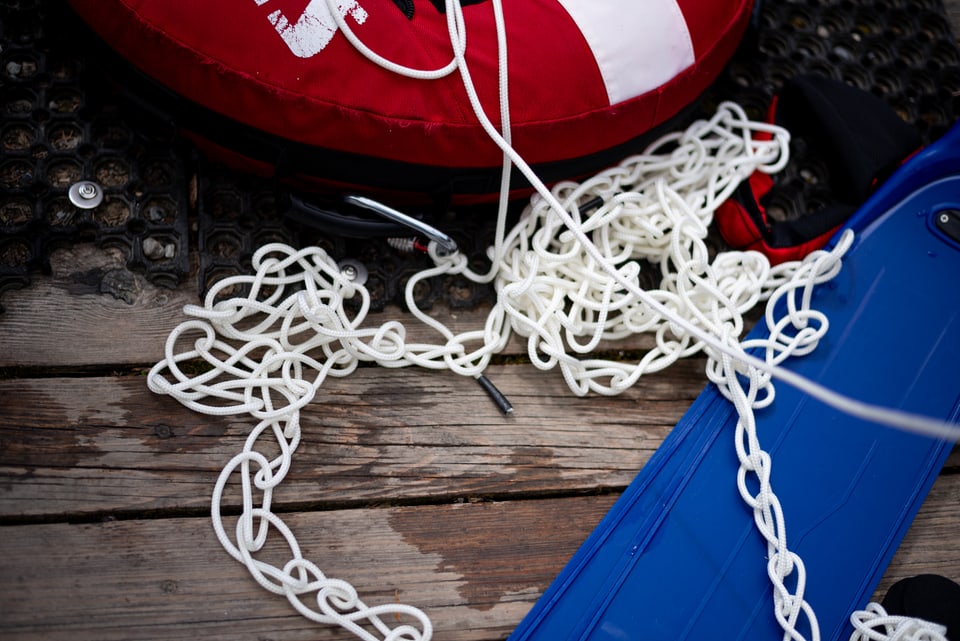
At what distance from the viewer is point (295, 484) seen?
0.95m

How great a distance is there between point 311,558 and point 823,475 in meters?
0.70

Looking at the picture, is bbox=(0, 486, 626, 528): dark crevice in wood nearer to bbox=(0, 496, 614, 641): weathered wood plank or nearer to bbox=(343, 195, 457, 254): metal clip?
bbox=(0, 496, 614, 641): weathered wood plank

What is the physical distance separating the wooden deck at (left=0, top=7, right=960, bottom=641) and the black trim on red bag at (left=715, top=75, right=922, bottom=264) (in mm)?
279

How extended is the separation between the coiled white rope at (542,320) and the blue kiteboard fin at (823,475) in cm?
4

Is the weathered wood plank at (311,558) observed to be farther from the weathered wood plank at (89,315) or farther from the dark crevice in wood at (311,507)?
the weathered wood plank at (89,315)

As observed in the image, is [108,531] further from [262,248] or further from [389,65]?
[389,65]

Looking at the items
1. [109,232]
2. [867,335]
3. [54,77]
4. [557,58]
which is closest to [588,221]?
[557,58]

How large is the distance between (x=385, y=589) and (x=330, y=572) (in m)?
0.07

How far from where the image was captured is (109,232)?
1.01m

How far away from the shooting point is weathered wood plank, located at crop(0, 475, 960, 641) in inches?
33.9

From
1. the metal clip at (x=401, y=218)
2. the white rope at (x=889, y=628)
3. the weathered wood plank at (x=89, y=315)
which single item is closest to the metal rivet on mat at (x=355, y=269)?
the metal clip at (x=401, y=218)

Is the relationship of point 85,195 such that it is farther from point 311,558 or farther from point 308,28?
point 311,558

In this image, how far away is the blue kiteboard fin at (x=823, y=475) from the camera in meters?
0.91

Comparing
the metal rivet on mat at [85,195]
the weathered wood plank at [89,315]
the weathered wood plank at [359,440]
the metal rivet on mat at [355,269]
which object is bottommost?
the weathered wood plank at [359,440]
